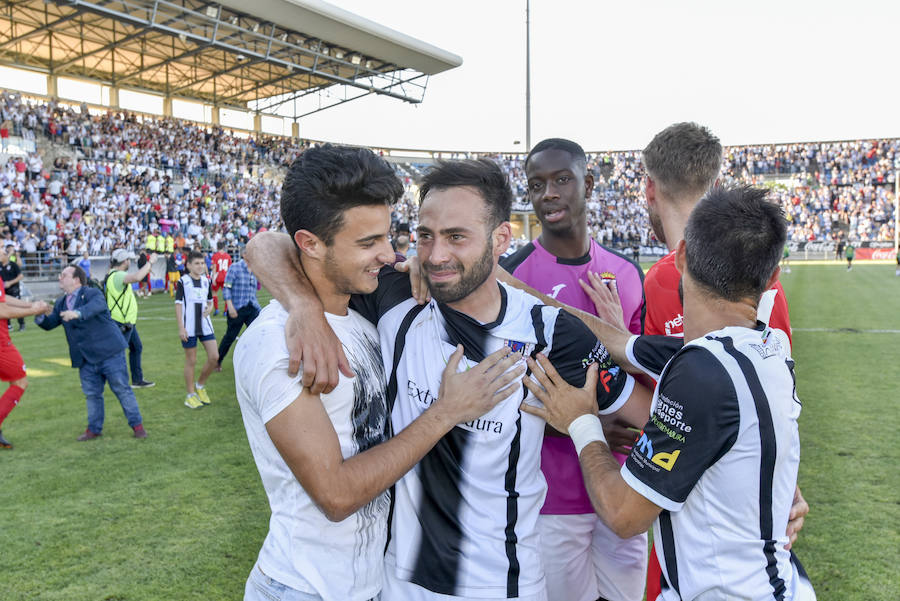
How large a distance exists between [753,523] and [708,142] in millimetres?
1849

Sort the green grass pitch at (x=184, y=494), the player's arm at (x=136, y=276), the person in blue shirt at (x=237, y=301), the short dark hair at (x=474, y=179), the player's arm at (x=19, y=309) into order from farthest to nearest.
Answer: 1. the person in blue shirt at (x=237, y=301)
2. the player's arm at (x=136, y=276)
3. the player's arm at (x=19, y=309)
4. the green grass pitch at (x=184, y=494)
5. the short dark hair at (x=474, y=179)

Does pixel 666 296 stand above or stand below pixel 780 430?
above

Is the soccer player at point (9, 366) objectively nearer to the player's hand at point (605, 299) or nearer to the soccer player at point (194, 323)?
the soccer player at point (194, 323)

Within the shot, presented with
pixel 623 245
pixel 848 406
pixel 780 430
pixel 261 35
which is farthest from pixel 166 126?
pixel 780 430

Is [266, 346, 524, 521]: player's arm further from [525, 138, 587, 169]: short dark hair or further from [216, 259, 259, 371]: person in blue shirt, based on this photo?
[216, 259, 259, 371]: person in blue shirt

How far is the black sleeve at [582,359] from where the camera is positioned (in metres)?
2.45

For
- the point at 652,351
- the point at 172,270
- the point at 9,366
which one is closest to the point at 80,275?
Answer: the point at 9,366

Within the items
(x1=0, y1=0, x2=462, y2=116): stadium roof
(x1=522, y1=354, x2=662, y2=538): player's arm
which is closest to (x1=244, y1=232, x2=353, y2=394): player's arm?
(x1=522, y1=354, x2=662, y2=538): player's arm

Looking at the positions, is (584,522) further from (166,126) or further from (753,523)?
(166,126)

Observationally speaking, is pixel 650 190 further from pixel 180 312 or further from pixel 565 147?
pixel 180 312

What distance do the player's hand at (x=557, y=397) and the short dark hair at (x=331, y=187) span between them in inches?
33.5

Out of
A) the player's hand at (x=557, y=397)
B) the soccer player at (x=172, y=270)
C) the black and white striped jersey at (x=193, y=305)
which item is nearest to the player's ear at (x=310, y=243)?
the player's hand at (x=557, y=397)

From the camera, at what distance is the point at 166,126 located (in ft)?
121

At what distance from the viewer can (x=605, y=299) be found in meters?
3.18
